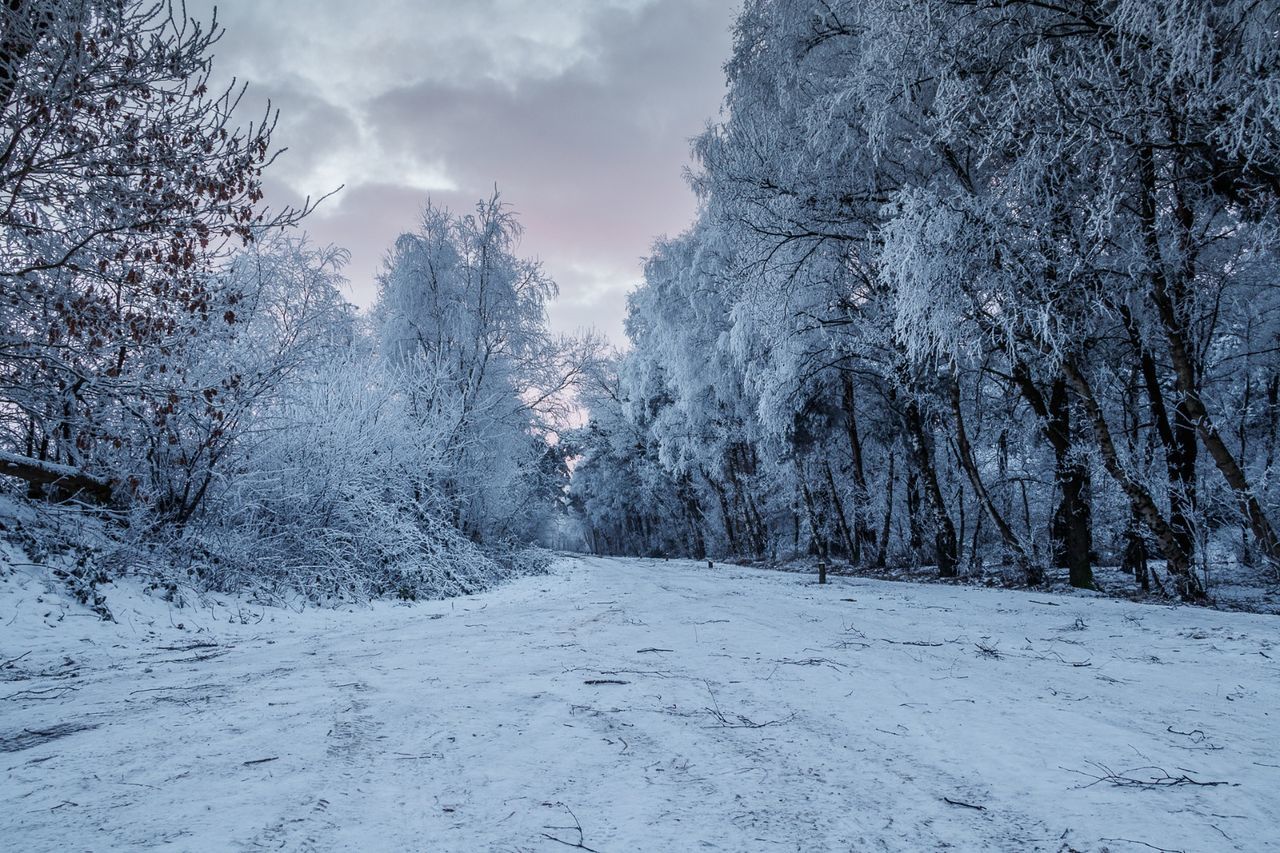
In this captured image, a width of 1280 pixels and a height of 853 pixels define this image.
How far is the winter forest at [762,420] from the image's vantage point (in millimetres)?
1808

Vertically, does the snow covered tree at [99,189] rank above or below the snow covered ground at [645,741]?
above

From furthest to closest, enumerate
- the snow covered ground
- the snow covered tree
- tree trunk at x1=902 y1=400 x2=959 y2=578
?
tree trunk at x1=902 y1=400 x2=959 y2=578, the snow covered tree, the snow covered ground

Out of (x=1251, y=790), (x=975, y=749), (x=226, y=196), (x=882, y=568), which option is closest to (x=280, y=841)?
(x=975, y=749)

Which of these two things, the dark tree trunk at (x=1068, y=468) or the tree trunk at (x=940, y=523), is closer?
the dark tree trunk at (x=1068, y=468)

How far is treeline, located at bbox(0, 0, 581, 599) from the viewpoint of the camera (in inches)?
168

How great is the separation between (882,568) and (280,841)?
14.4m

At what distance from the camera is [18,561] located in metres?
5.20

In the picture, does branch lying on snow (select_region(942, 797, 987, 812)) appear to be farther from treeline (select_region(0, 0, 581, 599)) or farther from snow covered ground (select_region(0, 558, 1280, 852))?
treeline (select_region(0, 0, 581, 599))

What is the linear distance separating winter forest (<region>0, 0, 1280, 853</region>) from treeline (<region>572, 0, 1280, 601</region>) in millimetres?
71

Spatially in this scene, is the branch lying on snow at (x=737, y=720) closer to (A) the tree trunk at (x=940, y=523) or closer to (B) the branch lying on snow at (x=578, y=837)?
(B) the branch lying on snow at (x=578, y=837)

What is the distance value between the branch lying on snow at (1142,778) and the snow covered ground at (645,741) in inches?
0.4

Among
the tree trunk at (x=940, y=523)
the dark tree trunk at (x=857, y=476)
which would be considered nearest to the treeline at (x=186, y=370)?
the dark tree trunk at (x=857, y=476)

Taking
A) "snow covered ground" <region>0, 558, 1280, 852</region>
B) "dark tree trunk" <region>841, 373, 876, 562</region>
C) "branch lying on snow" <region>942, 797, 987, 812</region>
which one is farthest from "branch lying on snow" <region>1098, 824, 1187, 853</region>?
"dark tree trunk" <region>841, 373, 876, 562</region>

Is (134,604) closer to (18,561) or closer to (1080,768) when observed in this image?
(18,561)
